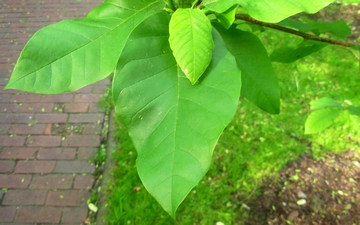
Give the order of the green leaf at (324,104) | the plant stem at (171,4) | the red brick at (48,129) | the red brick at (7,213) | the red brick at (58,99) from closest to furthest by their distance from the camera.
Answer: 1. the plant stem at (171,4)
2. the green leaf at (324,104)
3. the red brick at (7,213)
4. the red brick at (48,129)
5. the red brick at (58,99)

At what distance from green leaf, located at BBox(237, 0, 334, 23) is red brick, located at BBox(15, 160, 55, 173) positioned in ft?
9.16

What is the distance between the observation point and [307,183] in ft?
8.96

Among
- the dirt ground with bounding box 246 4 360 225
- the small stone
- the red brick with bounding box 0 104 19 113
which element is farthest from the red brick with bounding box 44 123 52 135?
the small stone

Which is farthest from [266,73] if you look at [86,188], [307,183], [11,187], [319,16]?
[319,16]

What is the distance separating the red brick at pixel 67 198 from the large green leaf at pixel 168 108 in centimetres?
236

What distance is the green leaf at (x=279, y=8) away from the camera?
1.81ft

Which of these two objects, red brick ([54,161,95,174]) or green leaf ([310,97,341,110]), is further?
red brick ([54,161,95,174])

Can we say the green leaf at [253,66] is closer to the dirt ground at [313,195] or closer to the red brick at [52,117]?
the dirt ground at [313,195]

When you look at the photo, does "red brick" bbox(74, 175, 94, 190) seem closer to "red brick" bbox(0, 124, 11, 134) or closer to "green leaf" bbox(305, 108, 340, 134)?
"red brick" bbox(0, 124, 11, 134)

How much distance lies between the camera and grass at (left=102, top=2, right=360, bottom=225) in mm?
2562

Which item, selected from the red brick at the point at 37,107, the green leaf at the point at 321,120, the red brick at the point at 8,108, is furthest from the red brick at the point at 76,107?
the green leaf at the point at 321,120

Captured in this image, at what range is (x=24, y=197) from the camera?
9.15 feet

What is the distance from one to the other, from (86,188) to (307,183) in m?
1.75

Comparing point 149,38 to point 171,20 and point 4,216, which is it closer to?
point 171,20
